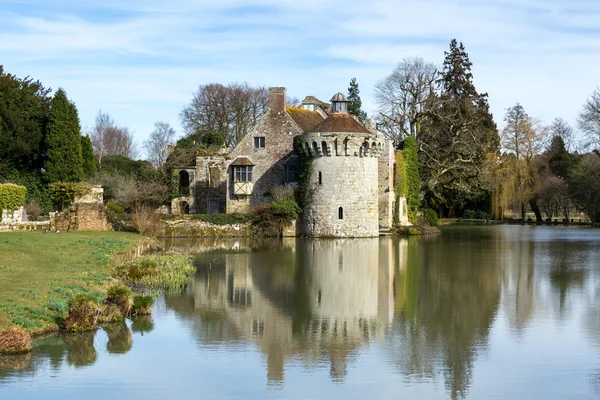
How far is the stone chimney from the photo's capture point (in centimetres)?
4172

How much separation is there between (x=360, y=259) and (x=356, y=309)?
10.1 m

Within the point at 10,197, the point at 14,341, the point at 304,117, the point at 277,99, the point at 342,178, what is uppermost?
the point at 277,99

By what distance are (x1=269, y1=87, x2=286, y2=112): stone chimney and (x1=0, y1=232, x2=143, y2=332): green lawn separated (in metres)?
14.7

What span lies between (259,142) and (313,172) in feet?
18.7

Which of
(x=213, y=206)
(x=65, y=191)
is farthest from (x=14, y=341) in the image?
(x=213, y=206)

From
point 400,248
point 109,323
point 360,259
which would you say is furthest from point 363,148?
point 109,323

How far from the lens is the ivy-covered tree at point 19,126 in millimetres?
42312

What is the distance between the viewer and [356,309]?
17.8 metres

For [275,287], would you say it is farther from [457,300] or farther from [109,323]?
[109,323]

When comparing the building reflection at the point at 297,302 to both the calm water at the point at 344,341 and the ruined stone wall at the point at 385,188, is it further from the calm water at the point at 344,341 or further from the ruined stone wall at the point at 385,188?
the ruined stone wall at the point at 385,188

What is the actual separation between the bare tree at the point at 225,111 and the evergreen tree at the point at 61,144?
64.5 ft

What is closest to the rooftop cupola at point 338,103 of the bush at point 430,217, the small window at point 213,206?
the small window at point 213,206

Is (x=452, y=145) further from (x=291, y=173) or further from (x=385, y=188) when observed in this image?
(x=291, y=173)

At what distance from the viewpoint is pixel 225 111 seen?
64500mm
